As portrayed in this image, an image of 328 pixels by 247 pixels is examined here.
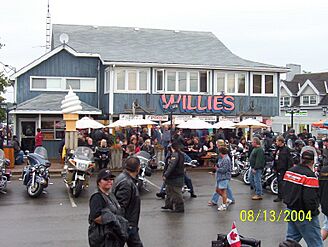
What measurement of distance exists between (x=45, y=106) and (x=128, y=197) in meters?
20.5

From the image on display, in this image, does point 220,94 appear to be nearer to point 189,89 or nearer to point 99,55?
point 189,89

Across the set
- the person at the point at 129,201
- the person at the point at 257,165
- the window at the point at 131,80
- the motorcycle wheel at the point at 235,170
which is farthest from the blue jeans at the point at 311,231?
the window at the point at 131,80

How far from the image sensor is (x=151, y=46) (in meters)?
32.3

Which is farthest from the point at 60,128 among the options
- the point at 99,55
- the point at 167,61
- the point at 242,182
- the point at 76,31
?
the point at 242,182

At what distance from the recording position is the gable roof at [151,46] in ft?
97.9

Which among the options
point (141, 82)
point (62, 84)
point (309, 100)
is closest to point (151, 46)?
point (141, 82)

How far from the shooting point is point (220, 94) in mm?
30453

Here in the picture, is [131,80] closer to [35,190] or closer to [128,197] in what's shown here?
[35,190]

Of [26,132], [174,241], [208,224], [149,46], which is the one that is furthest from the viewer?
[149,46]

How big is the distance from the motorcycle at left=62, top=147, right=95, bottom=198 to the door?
1377cm

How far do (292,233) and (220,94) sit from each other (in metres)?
23.8

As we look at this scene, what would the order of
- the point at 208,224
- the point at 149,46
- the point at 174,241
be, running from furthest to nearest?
the point at 149,46 < the point at 208,224 < the point at 174,241

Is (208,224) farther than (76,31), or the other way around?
(76,31)

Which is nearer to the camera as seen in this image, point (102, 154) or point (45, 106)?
point (102, 154)
